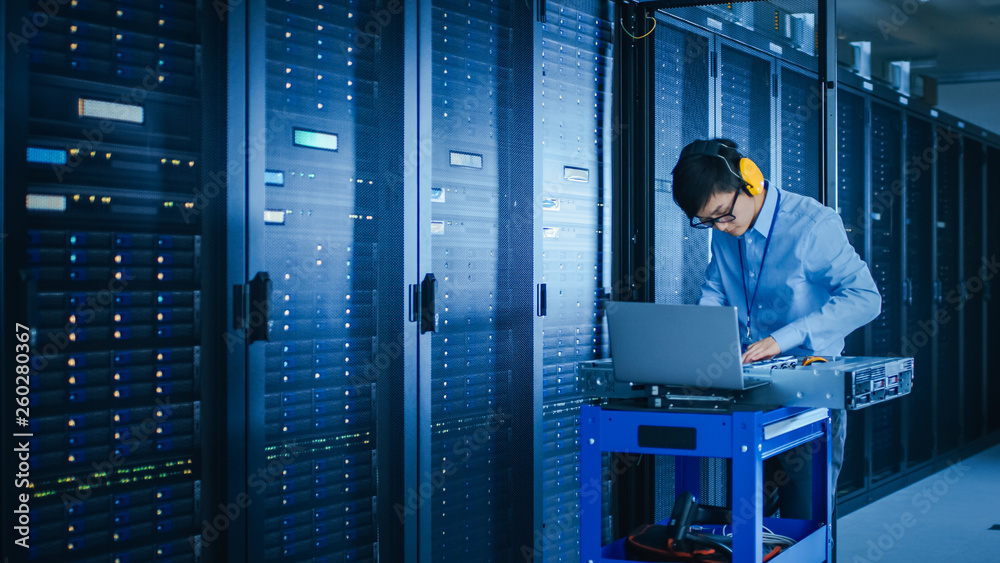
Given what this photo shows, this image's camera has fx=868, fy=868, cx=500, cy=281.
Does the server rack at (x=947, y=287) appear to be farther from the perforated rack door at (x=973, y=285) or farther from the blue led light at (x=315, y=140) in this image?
the blue led light at (x=315, y=140)

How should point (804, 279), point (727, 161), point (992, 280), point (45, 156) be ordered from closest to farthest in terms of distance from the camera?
point (45, 156)
point (727, 161)
point (804, 279)
point (992, 280)

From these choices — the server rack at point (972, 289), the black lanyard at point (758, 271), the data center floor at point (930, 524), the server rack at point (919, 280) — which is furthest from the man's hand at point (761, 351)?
the server rack at point (972, 289)

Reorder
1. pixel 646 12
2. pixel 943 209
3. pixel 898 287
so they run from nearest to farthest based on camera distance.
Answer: pixel 646 12
pixel 898 287
pixel 943 209

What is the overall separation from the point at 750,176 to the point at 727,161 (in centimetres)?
8

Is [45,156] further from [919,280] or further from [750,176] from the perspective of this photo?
[919,280]

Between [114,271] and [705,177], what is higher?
A: [705,177]

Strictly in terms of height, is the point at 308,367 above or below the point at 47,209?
below

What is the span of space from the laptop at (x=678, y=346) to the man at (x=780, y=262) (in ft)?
0.69

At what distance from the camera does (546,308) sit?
9.36 feet

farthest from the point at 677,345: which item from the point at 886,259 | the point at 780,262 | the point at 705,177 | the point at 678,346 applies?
the point at 886,259

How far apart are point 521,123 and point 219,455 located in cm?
139

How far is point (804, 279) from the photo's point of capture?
7.63 feet

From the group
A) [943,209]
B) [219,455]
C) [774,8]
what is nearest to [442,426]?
[219,455]

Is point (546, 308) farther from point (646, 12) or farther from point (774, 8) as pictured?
point (774, 8)
